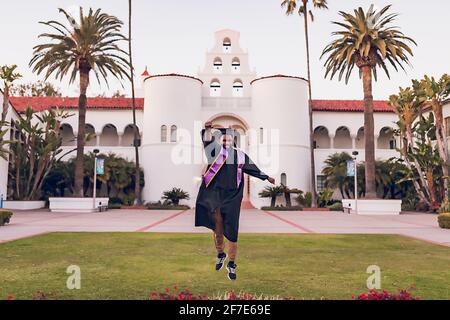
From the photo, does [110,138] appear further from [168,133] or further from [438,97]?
[438,97]

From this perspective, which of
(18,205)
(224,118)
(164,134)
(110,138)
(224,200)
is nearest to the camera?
(224,200)

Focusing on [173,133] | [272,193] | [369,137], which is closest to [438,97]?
[369,137]

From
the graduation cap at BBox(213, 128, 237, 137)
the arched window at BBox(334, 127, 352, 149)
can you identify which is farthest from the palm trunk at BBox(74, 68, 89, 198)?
the arched window at BBox(334, 127, 352, 149)

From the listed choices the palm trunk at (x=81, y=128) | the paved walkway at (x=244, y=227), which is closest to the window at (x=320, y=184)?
the paved walkway at (x=244, y=227)

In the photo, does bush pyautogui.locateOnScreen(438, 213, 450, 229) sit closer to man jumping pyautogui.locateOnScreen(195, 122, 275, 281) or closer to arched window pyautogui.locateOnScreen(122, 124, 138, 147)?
man jumping pyautogui.locateOnScreen(195, 122, 275, 281)

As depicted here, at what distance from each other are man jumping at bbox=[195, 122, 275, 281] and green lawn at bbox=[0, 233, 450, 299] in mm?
792

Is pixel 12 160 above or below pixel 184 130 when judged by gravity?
below

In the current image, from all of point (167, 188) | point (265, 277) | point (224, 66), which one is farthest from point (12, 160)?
point (265, 277)

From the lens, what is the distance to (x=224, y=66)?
1417 inches

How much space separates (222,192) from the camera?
5.80 m

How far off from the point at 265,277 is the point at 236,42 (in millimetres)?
32936

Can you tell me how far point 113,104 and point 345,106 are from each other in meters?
22.6
